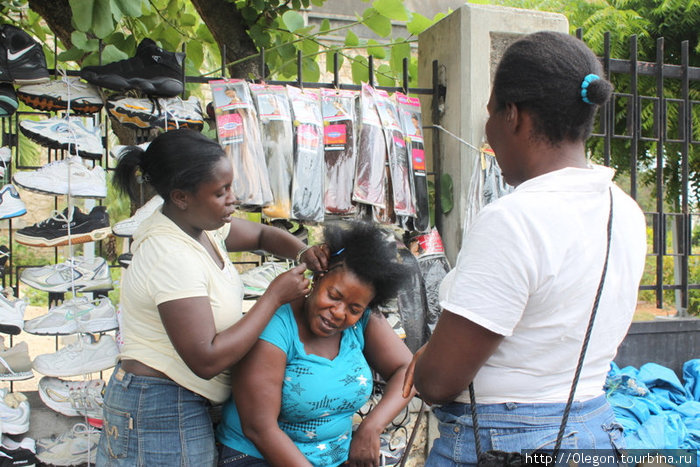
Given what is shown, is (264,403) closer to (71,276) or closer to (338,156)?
(71,276)

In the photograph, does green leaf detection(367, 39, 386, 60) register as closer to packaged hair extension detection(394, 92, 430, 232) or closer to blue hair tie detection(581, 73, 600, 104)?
packaged hair extension detection(394, 92, 430, 232)

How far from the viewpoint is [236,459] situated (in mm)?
2115

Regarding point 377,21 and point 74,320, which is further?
point 377,21

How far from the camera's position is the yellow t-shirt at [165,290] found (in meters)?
1.92

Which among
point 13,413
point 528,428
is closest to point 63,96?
point 13,413

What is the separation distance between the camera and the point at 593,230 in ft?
4.21

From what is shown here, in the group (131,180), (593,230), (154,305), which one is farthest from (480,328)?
(131,180)

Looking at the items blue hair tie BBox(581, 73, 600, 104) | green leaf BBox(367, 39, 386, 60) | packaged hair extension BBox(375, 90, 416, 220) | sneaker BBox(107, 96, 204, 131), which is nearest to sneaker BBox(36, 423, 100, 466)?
sneaker BBox(107, 96, 204, 131)

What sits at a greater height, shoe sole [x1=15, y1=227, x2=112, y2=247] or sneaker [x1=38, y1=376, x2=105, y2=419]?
shoe sole [x1=15, y1=227, x2=112, y2=247]

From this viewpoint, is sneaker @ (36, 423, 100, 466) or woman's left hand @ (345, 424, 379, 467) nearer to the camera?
woman's left hand @ (345, 424, 379, 467)

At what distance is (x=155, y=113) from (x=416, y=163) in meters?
1.42

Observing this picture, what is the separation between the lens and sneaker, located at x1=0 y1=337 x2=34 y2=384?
2.85 meters

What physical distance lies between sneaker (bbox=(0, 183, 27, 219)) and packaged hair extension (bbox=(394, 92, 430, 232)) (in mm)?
1984

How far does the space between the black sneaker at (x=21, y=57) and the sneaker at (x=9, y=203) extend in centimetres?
Result: 50
